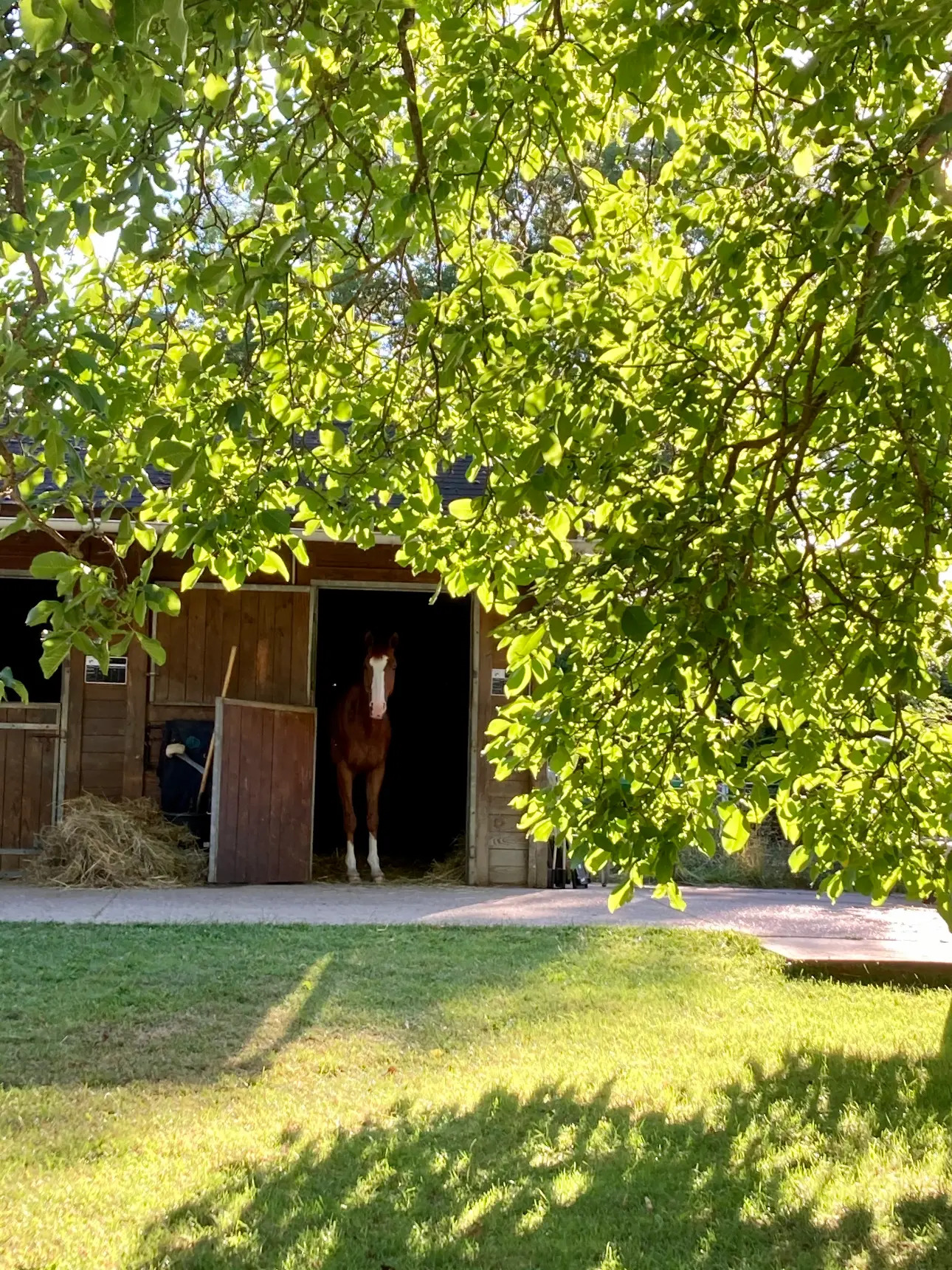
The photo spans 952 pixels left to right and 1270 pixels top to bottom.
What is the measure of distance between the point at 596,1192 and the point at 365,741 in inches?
325

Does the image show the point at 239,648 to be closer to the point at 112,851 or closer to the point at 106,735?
the point at 106,735

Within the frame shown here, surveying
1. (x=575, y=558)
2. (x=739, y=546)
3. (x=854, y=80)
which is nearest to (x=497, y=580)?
(x=575, y=558)

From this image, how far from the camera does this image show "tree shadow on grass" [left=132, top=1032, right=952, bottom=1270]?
3.28 meters

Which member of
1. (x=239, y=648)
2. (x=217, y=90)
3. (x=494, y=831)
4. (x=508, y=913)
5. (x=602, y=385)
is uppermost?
(x=217, y=90)

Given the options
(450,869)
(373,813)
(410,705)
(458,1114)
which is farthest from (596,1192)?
(410,705)

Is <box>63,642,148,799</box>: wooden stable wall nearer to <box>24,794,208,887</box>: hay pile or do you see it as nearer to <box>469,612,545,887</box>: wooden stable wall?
<box>24,794,208,887</box>: hay pile

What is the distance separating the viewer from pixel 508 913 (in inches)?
360

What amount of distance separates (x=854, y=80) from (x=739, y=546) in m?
1.26

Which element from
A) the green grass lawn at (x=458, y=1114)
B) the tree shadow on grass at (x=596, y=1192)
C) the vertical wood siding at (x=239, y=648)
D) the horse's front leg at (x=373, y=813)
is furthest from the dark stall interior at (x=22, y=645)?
the tree shadow on grass at (x=596, y=1192)

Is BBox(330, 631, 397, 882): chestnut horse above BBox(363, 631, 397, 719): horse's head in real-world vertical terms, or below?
below

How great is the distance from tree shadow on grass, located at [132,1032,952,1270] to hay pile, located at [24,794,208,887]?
5954 millimetres

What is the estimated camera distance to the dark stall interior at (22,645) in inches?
530

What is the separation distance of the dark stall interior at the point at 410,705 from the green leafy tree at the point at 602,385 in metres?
10.6

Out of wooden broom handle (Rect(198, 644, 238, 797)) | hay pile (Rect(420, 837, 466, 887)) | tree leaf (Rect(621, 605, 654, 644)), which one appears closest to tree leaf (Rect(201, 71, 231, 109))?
tree leaf (Rect(621, 605, 654, 644))
